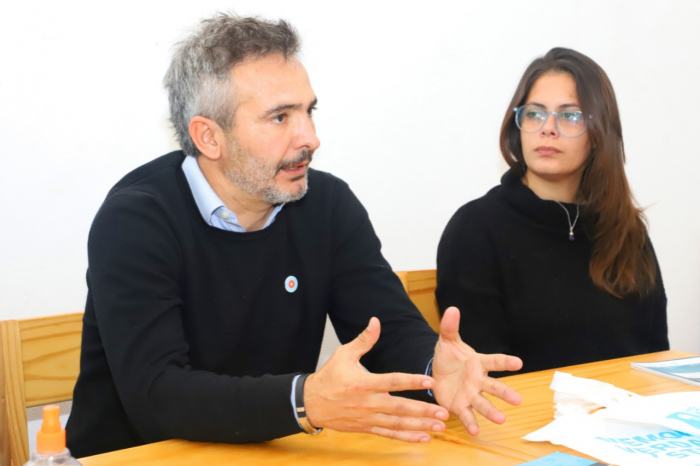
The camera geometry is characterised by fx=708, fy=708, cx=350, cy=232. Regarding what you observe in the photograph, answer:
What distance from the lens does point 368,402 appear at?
94cm

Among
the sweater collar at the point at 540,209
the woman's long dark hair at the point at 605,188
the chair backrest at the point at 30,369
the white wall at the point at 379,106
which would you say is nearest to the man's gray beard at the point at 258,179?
the chair backrest at the point at 30,369

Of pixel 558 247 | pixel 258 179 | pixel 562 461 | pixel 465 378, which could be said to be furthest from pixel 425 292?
pixel 562 461

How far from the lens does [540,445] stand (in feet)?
3.17

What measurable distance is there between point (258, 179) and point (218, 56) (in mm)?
258

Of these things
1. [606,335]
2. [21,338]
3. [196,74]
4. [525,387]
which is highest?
[196,74]

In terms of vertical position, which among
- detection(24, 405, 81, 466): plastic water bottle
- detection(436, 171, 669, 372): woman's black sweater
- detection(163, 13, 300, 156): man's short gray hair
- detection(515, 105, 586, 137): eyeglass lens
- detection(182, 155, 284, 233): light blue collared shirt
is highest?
detection(163, 13, 300, 156): man's short gray hair

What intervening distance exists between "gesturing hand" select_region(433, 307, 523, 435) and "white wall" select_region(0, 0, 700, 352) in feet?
3.89

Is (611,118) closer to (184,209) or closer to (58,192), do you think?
(184,209)

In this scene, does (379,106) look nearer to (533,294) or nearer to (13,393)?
(533,294)

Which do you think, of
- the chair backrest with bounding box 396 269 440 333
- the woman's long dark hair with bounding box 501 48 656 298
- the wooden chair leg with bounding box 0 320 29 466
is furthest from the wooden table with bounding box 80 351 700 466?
the woman's long dark hair with bounding box 501 48 656 298

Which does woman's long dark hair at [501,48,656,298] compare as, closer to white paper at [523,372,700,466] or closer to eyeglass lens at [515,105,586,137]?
eyeglass lens at [515,105,586,137]

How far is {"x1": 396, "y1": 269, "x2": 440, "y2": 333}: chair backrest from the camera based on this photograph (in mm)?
1782

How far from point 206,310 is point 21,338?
33cm

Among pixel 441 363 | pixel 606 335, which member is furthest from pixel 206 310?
pixel 606 335
